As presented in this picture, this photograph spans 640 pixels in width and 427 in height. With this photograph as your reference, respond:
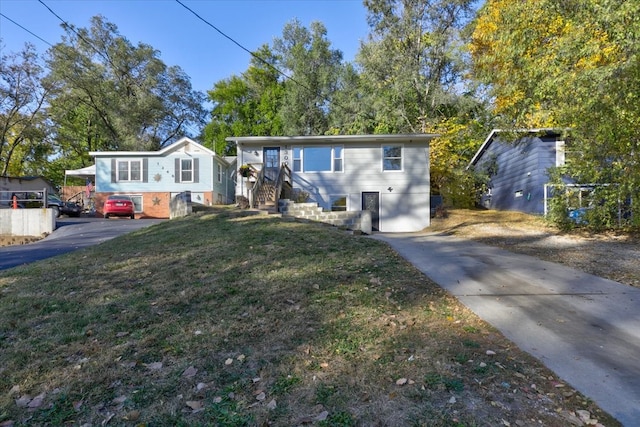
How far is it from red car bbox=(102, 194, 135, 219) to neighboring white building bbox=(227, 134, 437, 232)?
27.4ft

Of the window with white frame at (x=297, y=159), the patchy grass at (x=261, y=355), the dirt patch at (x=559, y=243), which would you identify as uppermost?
the window with white frame at (x=297, y=159)

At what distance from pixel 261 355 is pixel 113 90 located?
3095 centimetres

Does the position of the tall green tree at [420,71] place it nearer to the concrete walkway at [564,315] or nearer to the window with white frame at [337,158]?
the window with white frame at [337,158]

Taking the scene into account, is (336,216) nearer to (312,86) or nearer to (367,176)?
(367,176)

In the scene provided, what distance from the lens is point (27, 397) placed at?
2404 mm

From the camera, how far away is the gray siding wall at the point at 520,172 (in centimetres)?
1444

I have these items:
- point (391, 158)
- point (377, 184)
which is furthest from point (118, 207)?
point (391, 158)

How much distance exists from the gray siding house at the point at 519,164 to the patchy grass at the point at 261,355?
11513mm

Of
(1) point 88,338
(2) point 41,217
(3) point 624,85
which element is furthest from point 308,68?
(1) point 88,338

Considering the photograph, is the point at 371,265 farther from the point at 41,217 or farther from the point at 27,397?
the point at 41,217

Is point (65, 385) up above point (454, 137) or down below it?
below

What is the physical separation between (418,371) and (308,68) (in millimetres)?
26347

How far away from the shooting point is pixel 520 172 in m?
16.0

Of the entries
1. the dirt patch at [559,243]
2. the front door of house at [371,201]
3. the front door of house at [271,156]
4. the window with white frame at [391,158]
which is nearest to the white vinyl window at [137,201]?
the front door of house at [271,156]
